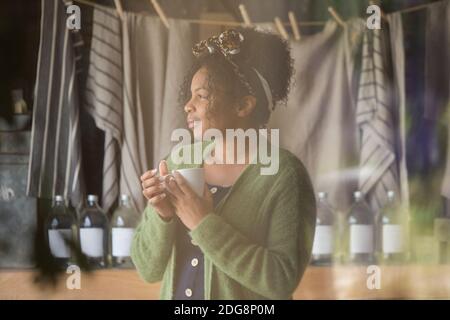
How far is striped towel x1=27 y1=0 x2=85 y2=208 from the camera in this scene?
2.84 meters

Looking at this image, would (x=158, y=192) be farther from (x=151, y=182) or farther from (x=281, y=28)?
(x=281, y=28)

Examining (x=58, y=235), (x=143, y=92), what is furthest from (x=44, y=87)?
(x=58, y=235)

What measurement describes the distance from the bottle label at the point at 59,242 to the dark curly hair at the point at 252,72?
63 cm

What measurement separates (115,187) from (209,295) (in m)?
0.51

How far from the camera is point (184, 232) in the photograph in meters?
2.78

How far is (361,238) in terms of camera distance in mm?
2818

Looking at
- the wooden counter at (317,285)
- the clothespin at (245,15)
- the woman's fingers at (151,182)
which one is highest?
the clothespin at (245,15)

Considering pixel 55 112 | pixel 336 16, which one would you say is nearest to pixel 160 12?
pixel 55 112

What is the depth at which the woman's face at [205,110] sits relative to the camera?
2.78 meters

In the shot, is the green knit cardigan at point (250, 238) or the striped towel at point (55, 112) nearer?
the green knit cardigan at point (250, 238)

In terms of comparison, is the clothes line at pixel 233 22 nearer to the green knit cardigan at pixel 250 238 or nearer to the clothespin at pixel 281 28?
the clothespin at pixel 281 28

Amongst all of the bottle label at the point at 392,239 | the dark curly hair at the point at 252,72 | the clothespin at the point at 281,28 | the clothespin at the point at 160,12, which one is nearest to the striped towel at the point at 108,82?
the clothespin at the point at 160,12

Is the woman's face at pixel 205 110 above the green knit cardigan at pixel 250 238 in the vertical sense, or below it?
above

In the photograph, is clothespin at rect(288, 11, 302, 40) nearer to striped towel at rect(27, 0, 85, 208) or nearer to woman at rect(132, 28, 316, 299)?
woman at rect(132, 28, 316, 299)
